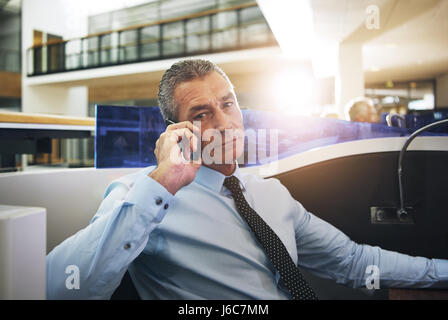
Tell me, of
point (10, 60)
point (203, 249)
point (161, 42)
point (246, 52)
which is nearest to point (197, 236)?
point (203, 249)

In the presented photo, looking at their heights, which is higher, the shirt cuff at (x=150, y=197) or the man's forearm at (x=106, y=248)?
the shirt cuff at (x=150, y=197)

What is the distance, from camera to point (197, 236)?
2.43 feet

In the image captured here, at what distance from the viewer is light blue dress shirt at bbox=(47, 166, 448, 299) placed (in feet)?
1.89

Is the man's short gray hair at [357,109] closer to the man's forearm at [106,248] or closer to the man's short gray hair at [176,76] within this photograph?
the man's short gray hair at [176,76]

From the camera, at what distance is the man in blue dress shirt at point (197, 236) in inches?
22.7

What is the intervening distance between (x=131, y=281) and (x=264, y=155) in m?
0.57

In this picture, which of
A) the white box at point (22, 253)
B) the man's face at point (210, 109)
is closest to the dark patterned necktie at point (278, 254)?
the man's face at point (210, 109)

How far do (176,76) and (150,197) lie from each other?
35cm

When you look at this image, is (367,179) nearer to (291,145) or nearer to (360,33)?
(291,145)

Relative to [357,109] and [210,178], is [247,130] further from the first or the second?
[357,109]

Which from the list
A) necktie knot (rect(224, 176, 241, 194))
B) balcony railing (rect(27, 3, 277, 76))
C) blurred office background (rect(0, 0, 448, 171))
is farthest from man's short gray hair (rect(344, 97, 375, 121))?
balcony railing (rect(27, 3, 277, 76))

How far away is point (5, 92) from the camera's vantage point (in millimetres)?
9938

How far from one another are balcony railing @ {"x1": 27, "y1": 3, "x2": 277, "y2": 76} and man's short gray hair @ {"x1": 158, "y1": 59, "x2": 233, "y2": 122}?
6.22 meters
